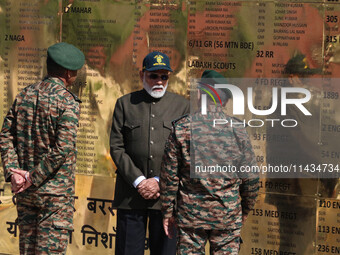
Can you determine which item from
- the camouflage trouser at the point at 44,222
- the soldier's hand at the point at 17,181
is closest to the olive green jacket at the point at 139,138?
the camouflage trouser at the point at 44,222

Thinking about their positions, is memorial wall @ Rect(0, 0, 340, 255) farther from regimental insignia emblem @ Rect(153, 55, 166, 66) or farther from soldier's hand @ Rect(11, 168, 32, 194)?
soldier's hand @ Rect(11, 168, 32, 194)

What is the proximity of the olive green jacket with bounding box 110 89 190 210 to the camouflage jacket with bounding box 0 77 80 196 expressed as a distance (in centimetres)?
50

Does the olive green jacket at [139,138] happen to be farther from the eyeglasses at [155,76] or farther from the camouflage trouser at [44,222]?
the camouflage trouser at [44,222]

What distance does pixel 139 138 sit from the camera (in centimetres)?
467

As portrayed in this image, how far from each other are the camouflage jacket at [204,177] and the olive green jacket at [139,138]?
0.63m

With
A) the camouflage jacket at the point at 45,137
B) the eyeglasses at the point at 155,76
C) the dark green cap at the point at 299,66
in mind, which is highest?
the dark green cap at the point at 299,66

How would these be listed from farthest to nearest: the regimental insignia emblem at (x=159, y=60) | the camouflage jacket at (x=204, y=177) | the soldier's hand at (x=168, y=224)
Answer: the regimental insignia emblem at (x=159, y=60) → the soldier's hand at (x=168, y=224) → the camouflage jacket at (x=204, y=177)

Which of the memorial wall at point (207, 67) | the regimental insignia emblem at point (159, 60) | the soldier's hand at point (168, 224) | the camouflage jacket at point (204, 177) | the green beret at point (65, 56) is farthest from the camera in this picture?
the memorial wall at point (207, 67)

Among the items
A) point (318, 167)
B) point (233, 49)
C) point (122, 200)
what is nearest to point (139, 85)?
point (233, 49)

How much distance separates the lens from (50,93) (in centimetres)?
414

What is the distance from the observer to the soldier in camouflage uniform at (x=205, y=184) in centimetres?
389

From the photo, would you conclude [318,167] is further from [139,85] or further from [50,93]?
[50,93]

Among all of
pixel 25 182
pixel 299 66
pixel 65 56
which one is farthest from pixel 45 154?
pixel 299 66

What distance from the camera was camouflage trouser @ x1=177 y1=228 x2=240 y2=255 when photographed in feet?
12.9
